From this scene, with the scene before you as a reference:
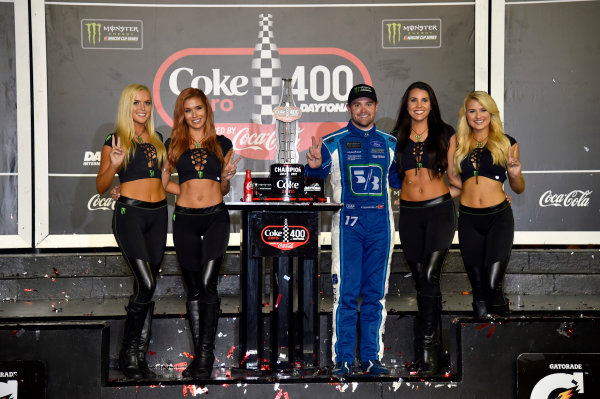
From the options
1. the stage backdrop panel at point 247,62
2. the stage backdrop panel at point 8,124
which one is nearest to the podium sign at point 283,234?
the stage backdrop panel at point 247,62

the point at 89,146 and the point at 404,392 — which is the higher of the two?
the point at 89,146

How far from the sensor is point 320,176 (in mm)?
3996

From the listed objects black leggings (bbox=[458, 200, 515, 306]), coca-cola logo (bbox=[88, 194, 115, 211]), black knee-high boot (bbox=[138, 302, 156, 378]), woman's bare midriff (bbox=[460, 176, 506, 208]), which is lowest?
black knee-high boot (bbox=[138, 302, 156, 378])

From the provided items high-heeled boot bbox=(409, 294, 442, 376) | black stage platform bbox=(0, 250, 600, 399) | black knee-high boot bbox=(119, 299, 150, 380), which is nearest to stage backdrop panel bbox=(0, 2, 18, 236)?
black stage platform bbox=(0, 250, 600, 399)

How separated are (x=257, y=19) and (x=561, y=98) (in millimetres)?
2688

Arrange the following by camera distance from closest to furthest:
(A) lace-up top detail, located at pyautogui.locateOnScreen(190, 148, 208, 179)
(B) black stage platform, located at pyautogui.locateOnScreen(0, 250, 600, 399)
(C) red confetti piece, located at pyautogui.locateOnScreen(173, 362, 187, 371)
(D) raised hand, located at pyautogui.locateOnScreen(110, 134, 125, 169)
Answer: (B) black stage platform, located at pyautogui.locateOnScreen(0, 250, 600, 399) → (D) raised hand, located at pyautogui.locateOnScreen(110, 134, 125, 169) → (A) lace-up top detail, located at pyautogui.locateOnScreen(190, 148, 208, 179) → (C) red confetti piece, located at pyautogui.locateOnScreen(173, 362, 187, 371)

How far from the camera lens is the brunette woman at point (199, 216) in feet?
12.4

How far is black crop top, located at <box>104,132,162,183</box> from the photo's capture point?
3.79m

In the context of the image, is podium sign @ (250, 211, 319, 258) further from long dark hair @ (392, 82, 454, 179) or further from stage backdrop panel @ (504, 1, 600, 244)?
stage backdrop panel @ (504, 1, 600, 244)

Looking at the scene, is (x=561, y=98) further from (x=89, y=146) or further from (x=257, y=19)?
(x=89, y=146)

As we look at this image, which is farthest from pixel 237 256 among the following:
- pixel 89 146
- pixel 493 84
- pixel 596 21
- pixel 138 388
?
pixel 596 21

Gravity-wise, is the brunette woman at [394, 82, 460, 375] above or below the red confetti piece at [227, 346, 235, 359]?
above

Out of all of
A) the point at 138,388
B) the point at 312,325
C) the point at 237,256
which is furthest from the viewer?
the point at 237,256

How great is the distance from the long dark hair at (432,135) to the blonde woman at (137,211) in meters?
1.44
